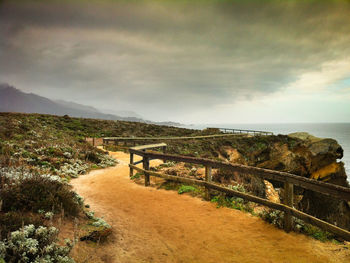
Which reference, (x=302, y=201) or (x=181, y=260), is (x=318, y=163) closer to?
(x=302, y=201)

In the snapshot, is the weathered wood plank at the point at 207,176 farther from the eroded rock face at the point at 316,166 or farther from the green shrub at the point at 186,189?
the eroded rock face at the point at 316,166

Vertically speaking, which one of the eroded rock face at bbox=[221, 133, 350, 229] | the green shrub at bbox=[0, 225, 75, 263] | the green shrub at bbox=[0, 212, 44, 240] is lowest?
the eroded rock face at bbox=[221, 133, 350, 229]

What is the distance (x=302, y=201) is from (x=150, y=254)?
1562 cm

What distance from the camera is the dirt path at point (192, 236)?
4.40 m

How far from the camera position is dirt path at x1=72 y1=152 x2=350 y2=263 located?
4.40 m

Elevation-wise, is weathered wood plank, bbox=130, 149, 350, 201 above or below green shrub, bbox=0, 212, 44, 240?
above

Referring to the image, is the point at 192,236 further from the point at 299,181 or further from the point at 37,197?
the point at 37,197

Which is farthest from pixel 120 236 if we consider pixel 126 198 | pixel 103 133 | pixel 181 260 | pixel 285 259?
pixel 103 133

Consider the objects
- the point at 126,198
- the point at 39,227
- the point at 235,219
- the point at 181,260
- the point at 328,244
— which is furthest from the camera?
the point at 126,198

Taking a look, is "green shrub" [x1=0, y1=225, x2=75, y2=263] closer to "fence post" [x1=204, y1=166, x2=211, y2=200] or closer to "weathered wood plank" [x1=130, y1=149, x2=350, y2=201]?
"weathered wood plank" [x1=130, y1=149, x2=350, y2=201]

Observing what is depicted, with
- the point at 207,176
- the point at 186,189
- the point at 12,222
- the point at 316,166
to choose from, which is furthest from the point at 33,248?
the point at 316,166

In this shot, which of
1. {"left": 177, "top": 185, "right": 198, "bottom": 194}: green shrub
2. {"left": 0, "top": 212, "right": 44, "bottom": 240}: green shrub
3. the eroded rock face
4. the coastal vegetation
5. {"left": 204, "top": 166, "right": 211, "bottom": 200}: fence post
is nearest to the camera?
{"left": 0, "top": 212, "right": 44, "bottom": 240}: green shrub

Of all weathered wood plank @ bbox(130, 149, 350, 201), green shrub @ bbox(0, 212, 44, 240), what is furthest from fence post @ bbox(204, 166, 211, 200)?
green shrub @ bbox(0, 212, 44, 240)

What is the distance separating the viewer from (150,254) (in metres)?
4.48
